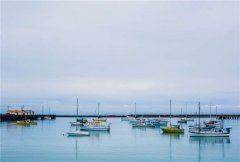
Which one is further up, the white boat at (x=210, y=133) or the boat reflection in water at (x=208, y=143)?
the white boat at (x=210, y=133)

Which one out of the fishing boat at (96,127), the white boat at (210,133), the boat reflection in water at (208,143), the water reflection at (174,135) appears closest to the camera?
the boat reflection in water at (208,143)

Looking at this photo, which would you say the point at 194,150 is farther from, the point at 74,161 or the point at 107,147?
the point at 74,161

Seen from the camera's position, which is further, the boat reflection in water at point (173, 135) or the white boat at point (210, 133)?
the boat reflection in water at point (173, 135)

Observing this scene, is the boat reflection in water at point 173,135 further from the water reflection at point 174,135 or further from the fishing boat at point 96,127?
the fishing boat at point 96,127

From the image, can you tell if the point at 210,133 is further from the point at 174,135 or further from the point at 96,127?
the point at 96,127

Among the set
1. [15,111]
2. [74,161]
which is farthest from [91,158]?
[15,111]

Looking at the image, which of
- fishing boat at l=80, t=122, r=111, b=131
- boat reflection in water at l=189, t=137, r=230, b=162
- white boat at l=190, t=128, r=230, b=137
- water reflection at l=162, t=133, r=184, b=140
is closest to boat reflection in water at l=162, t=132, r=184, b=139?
water reflection at l=162, t=133, r=184, b=140

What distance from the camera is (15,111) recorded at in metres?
105

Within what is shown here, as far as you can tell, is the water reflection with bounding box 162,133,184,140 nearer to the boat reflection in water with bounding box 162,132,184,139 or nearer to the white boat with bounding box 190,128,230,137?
the boat reflection in water with bounding box 162,132,184,139

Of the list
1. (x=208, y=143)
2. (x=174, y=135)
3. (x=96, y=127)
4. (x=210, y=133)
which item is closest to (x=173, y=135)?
(x=174, y=135)

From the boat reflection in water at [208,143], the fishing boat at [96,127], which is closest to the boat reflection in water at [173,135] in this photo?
the boat reflection in water at [208,143]

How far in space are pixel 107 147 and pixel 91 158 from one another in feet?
23.6

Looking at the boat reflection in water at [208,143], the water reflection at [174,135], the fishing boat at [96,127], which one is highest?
the fishing boat at [96,127]

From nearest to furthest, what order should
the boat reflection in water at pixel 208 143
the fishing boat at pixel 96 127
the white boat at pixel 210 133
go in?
1. the boat reflection in water at pixel 208 143
2. the white boat at pixel 210 133
3. the fishing boat at pixel 96 127
